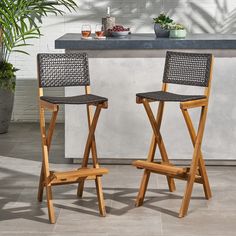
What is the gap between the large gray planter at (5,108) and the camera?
773cm

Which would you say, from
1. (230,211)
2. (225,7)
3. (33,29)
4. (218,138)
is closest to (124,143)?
(218,138)

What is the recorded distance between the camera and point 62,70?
5074mm

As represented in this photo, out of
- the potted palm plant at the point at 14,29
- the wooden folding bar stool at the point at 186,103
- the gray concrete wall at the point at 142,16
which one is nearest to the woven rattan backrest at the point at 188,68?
the wooden folding bar stool at the point at 186,103

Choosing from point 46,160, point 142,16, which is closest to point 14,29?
point 142,16

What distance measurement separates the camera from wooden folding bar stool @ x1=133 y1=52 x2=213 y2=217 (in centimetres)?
486

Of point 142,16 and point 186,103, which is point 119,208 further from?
point 142,16

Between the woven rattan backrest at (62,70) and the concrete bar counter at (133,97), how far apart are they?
970 millimetres

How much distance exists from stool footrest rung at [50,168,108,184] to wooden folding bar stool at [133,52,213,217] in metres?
0.33

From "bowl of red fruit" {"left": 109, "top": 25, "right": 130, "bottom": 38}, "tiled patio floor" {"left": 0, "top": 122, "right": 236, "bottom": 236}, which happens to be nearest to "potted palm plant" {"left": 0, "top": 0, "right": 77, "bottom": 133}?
"bowl of red fruit" {"left": 109, "top": 25, "right": 130, "bottom": 38}

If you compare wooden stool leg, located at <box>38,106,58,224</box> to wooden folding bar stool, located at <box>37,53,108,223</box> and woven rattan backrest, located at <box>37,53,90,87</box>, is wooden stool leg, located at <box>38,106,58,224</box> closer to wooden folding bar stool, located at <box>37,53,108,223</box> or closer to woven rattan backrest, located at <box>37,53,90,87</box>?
wooden folding bar stool, located at <box>37,53,108,223</box>

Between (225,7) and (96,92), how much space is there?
2.84m

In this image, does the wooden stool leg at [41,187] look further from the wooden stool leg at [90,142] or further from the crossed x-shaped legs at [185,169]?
the crossed x-shaped legs at [185,169]

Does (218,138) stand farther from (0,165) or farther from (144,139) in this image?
(0,165)

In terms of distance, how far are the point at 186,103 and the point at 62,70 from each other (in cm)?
95
